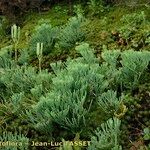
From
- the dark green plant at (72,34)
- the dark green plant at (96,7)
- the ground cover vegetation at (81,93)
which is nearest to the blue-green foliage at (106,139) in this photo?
the ground cover vegetation at (81,93)

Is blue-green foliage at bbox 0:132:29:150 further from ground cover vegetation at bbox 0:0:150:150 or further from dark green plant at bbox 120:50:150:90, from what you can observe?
dark green plant at bbox 120:50:150:90

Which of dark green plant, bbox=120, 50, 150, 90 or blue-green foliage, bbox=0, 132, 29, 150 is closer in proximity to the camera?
blue-green foliage, bbox=0, 132, 29, 150

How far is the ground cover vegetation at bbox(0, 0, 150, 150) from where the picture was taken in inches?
153

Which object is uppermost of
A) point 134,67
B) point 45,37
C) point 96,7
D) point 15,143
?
point 96,7

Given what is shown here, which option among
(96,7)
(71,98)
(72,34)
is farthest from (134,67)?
(96,7)

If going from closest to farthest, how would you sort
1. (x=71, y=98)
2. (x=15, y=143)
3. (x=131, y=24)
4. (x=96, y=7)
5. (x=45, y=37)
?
(x=15, y=143), (x=71, y=98), (x=131, y=24), (x=45, y=37), (x=96, y=7)

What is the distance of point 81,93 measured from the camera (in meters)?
4.07

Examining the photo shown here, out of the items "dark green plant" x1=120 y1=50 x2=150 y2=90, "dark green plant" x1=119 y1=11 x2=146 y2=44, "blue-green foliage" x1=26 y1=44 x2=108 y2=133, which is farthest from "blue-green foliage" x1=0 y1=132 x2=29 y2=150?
"dark green plant" x1=119 y1=11 x2=146 y2=44

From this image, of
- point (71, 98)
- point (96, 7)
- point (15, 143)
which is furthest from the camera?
point (96, 7)

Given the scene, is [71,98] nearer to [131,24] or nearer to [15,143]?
[15,143]

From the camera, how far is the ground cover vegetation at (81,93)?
3.90 m

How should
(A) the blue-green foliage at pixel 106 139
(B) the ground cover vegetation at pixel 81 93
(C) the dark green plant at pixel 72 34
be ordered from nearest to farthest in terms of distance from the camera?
(A) the blue-green foliage at pixel 106 139, (B) the ground cover vegetation at pixel 81 93, (C) the dark green plant at pixel 72 34

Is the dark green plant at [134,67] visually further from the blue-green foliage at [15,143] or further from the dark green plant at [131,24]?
the blue-green foliage at [15,143]

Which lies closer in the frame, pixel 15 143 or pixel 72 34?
pixel 15 143
